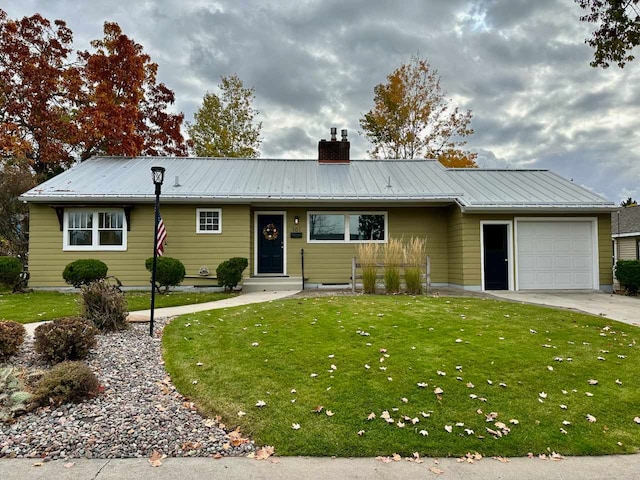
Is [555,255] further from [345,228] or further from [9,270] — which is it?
[9,270]

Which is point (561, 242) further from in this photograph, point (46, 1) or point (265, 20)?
point (46, 1)

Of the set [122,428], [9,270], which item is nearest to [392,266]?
[122,428]

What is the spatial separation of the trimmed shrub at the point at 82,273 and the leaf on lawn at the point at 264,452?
338 inches

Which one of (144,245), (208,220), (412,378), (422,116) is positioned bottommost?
(412,378)

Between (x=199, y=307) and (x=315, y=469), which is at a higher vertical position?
(x=199, y=307)

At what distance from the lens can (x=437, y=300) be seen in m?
8.20

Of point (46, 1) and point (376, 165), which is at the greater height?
point (46, 1)

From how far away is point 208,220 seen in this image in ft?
37.3

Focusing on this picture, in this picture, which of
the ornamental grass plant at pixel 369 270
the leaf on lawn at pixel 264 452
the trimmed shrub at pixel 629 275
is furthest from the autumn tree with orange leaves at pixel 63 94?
the trimmed shrub at pixel 629 275

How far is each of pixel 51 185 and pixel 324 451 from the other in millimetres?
11898

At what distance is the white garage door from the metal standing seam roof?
2.45ft

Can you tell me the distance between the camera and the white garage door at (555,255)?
36.3 feet

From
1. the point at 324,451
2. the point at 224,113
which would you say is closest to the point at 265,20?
the point at 224,113

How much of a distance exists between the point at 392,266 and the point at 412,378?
550 cm
